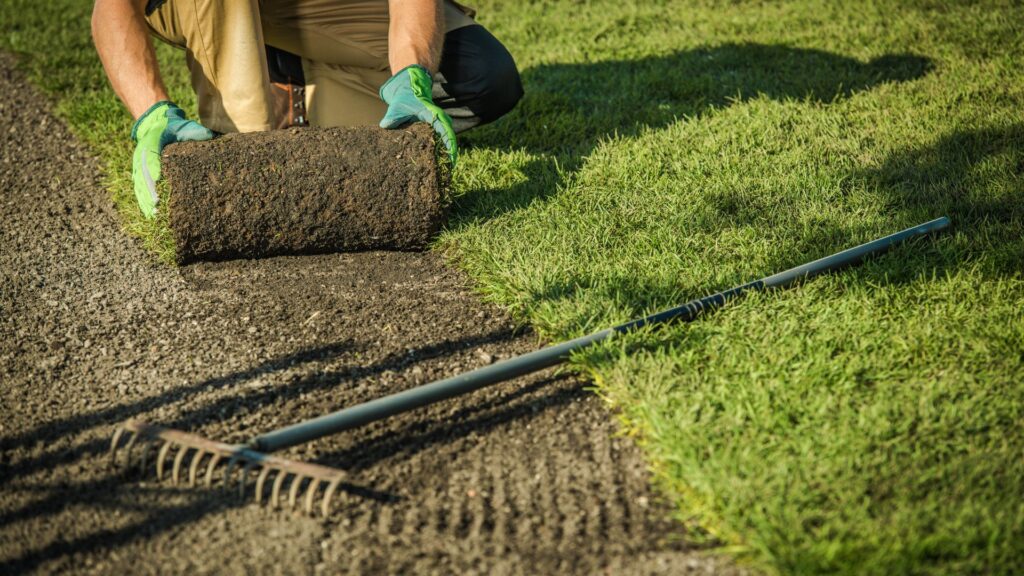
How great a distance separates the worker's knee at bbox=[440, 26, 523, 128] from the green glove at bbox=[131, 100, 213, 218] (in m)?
1.31

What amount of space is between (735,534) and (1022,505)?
2.38 feet

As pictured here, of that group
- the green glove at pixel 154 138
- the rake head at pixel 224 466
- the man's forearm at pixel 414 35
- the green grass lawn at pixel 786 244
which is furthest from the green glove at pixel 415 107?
the rake head at pixel 224 466

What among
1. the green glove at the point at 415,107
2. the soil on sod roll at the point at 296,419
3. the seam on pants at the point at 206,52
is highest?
the seam on pants at the point at 206,52

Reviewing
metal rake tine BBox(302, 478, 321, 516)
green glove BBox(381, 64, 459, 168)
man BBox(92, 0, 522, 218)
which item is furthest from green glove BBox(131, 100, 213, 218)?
metal rake tine BBox(302, 478, 321, 516)

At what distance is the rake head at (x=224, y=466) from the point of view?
2234 mm

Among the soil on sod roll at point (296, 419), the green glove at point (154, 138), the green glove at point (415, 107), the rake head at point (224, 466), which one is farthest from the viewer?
the green glove at point (415, 107)

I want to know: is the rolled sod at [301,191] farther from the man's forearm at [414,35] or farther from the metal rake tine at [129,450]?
the metal rake tine at [129,450]

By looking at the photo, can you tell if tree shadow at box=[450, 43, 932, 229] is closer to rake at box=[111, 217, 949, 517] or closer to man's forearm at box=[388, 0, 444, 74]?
man's forearm at box=[388, 0, 444, 74]

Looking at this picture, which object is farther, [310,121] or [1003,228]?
[310,121]

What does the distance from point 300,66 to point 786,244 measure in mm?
2673

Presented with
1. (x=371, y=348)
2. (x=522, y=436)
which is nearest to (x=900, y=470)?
(x=522, y=436)

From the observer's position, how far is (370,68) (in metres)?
4.53

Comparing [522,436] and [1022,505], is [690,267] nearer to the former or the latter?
[522,436]

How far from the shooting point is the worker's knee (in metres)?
4.31
